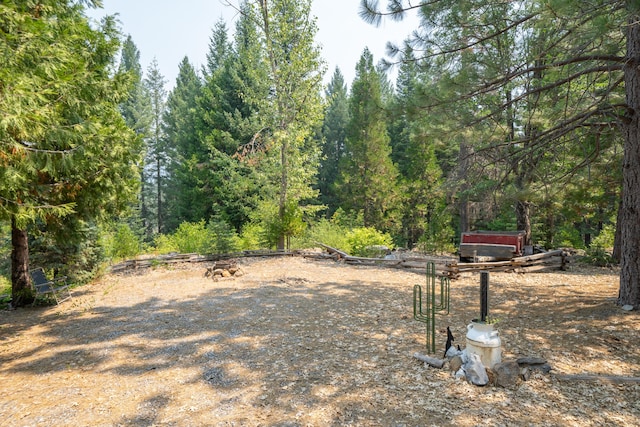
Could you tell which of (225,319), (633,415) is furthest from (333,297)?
(633,415)

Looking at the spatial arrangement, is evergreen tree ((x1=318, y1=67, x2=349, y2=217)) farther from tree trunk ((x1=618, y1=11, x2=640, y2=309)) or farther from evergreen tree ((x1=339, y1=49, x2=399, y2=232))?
tree trunk ((x1=618, y1=11, x2=640, y2=309))

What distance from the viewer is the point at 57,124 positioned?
184 inches

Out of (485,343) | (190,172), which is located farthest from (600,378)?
(190,172)

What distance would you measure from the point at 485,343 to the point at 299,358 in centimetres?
228

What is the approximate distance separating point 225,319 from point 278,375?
2466mm

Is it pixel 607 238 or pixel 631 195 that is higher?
pixel 631 195

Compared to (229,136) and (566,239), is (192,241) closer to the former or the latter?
(229,136)

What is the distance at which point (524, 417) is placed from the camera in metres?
3.21

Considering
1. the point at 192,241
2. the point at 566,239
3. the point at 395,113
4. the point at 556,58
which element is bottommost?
the point at 566,239

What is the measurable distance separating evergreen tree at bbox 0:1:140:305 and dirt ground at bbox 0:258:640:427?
6.31 ft

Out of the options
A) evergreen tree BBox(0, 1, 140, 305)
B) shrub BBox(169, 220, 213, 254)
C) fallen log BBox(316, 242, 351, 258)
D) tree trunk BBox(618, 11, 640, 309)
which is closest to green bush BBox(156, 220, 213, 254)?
shrub BBox(169, 220, 213, 254)

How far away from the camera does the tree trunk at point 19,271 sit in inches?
293

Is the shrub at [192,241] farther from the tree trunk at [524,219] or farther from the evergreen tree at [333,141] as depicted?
the evergreen tree at [333,141]

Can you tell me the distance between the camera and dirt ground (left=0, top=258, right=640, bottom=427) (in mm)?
3398
